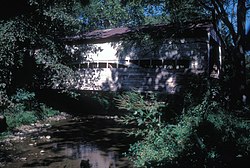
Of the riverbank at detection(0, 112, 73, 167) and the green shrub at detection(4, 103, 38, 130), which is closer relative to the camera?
the riverbank at detection(0, 112, 73, 167)

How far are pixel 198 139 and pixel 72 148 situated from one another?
621 centimetres

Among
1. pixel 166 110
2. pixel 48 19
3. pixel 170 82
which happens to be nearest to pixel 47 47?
pixel 48 19

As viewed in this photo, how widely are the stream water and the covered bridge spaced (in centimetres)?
317

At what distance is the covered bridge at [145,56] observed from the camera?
12.9 meters

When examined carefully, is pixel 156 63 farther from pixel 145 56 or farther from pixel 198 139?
pixel 198 139

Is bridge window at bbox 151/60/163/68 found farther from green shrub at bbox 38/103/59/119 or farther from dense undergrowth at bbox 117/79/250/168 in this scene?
dense undergrowth at bbox 117/79/250/168

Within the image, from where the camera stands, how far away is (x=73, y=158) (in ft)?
27.8

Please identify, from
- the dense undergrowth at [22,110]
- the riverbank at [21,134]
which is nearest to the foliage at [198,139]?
the riverbank at [21,134]

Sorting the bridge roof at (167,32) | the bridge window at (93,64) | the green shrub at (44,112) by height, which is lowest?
the green shrub at (44,112)

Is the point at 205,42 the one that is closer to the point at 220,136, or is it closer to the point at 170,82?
the point at 170,82

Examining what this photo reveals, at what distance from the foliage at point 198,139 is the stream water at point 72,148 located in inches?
93.0

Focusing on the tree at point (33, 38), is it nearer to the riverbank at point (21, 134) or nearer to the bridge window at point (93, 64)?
the bridge window at point (93, 64)

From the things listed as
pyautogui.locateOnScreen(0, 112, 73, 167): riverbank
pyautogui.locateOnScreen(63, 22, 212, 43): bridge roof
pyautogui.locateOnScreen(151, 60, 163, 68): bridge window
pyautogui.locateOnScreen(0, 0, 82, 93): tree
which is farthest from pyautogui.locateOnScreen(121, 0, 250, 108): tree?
pyautogui.locateOnScreen(0, 112, 73, 167): riverbank

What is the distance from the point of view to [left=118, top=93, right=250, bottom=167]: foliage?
4.85 meters
